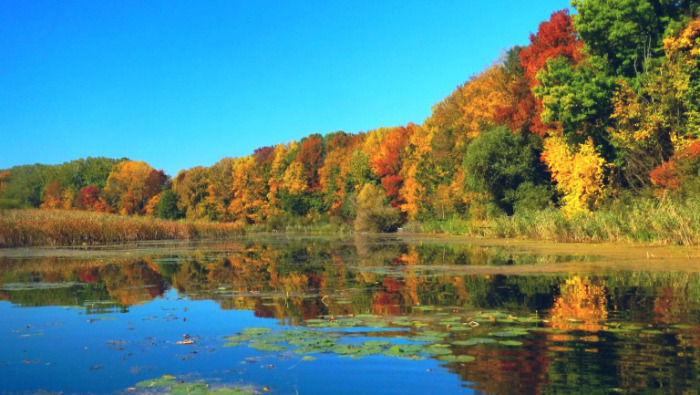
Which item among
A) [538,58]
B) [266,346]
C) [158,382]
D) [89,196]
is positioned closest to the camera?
[158,382]

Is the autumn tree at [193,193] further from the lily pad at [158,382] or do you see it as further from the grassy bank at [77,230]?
the lily pad at [158,382]

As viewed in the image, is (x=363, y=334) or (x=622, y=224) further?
(x=622, y=224)

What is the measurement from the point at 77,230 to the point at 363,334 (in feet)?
105

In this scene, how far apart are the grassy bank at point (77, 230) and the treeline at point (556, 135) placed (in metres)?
17.7

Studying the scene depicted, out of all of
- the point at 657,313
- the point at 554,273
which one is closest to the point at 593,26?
the point at 554,273

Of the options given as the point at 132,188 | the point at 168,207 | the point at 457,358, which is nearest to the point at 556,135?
the point at 457,358

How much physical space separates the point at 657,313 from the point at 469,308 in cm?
282

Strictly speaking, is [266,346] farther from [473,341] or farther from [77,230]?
[77,230]

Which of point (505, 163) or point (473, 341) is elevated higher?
point (505, 163)

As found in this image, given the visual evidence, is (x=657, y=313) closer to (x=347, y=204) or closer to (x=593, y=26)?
(x=593, y=26)

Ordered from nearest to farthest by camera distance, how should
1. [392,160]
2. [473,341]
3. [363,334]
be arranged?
[473,341], [363,334], [392,160]

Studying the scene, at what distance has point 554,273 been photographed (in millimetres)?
14281

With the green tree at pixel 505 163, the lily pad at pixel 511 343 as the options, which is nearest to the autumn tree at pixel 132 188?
the green tree at pixel 505 163

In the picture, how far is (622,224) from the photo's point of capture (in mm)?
23359
